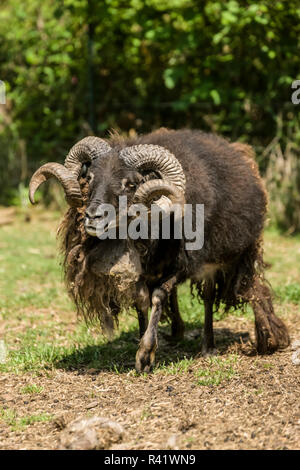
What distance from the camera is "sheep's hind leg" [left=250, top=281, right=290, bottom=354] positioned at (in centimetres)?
604

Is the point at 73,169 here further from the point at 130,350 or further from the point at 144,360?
the point at 130,350

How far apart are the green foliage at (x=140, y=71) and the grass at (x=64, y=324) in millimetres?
3183

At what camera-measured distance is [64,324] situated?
7.22 m

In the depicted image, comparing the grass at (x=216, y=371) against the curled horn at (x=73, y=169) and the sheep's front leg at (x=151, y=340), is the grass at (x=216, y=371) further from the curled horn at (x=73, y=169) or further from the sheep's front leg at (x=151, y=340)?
the curled horn at (x=73, y=169)

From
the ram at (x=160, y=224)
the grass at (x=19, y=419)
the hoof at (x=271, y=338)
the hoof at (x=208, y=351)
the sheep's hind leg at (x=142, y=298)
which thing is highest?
the ram at (x=160, y=224)

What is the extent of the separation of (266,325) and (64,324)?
7.54 feet

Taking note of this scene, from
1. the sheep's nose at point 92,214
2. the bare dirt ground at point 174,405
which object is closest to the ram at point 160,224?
the sheep's nose at point 92,214

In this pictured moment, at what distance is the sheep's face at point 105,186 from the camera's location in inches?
198

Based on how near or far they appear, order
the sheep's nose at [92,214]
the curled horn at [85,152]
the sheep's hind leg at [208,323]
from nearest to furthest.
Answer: the sheep's nose at [92,214], the curled horn at [85,152], the sheep's hind leg at [208,323]

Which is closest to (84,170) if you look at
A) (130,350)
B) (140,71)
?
→ (130,350)

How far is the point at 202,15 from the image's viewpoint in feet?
40.7

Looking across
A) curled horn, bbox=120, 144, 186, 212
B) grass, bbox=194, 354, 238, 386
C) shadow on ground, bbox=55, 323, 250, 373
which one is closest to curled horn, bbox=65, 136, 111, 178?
curled horn, bbox=120, 144, 186, 212

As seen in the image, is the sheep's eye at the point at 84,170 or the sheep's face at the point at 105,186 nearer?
the sheep's face at the point at 105,186

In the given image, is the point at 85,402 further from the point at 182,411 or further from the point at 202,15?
the point at 202,15
